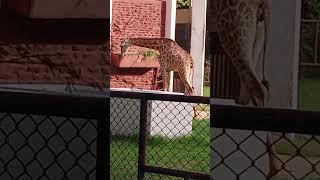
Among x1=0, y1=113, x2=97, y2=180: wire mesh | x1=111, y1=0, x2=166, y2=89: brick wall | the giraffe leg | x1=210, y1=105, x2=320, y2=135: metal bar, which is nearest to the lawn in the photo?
the giraffe leg

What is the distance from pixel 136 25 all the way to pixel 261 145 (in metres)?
9.47

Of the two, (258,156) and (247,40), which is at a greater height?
(247,40)

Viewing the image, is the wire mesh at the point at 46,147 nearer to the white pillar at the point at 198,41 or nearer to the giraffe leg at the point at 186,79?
the giraffe leg at the point at 186,79

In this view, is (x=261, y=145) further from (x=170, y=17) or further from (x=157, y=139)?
(x=170, y=17)

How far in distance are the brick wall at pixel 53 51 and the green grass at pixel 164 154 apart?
2.63 meters

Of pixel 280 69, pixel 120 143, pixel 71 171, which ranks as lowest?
pixel 120 143

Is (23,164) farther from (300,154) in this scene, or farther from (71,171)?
(300,154)

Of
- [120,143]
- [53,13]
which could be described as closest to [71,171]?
[53,13]

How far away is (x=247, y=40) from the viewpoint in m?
1.65

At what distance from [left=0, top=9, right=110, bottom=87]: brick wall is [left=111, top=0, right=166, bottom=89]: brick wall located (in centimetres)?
779

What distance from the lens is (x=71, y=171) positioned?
6.12 ft

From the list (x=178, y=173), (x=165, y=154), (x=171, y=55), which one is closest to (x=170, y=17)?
(x=171, y=55)

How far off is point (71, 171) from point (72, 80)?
0.98 ft

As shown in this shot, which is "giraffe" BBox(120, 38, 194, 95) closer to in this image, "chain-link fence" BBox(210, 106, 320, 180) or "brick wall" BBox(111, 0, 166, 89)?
"brick wall" BBox(111, 0, 166, 89)
